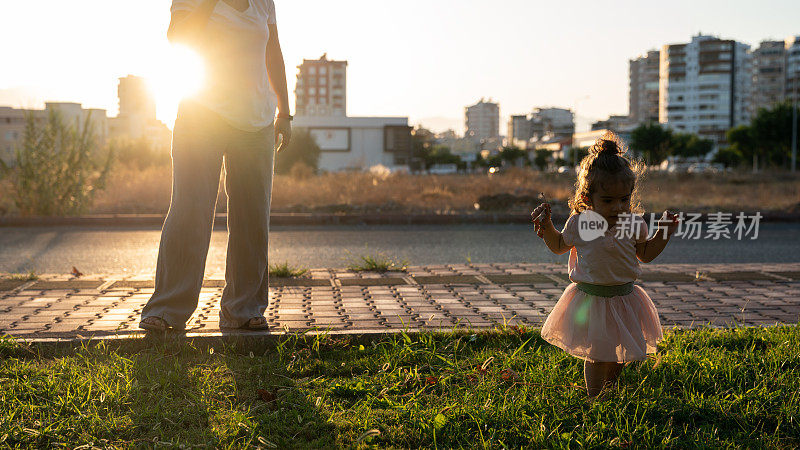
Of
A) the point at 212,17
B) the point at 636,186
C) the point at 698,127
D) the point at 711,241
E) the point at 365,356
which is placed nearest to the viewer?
the point at 636,186

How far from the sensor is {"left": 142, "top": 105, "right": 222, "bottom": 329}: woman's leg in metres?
3.73

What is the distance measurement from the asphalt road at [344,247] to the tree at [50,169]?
3.56 feet

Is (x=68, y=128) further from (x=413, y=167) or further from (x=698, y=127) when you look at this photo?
(x=698, y=127)

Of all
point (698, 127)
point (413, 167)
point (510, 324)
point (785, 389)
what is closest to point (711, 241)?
point (510, 324)

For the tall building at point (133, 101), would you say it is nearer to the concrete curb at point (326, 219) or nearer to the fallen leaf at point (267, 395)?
the concrete curb at point (326, 219)

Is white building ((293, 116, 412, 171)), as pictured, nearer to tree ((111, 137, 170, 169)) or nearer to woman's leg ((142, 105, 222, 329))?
tree ((111, 137, 170, 169))

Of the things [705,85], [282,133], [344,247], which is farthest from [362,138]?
[282,133]

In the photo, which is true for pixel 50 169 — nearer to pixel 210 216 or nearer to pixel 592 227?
pixel 210 216

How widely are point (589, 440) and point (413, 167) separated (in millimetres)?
92311

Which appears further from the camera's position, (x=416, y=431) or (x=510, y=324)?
(x=510, y=324)

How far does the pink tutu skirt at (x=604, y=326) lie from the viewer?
285 centimetres

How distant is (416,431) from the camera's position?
8.14 ft

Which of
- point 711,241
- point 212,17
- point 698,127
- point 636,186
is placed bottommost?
point 711,241

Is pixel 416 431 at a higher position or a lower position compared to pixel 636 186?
lower
